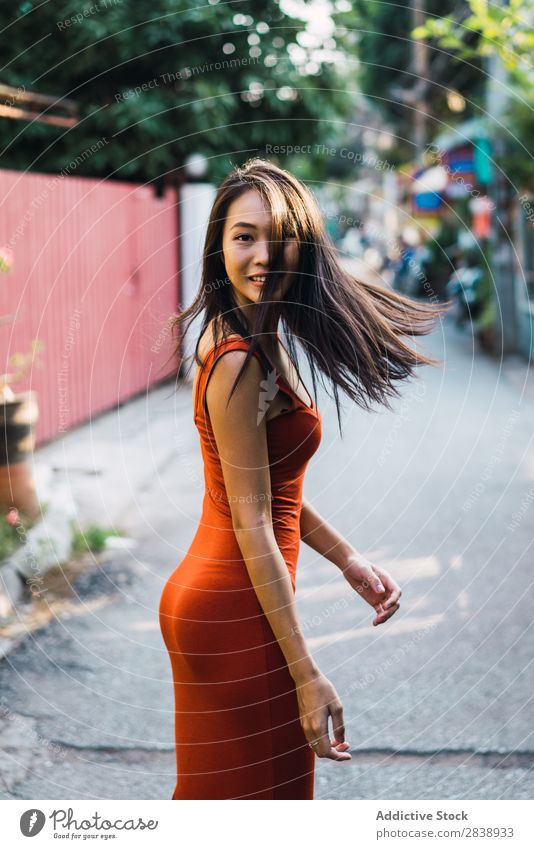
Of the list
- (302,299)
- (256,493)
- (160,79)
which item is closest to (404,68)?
(160,79)

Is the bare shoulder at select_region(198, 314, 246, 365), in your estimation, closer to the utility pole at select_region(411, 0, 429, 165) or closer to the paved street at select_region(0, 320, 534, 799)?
the paved street at select_region(0, 320, 534, 799)

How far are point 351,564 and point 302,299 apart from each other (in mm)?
622

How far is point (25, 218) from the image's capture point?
829 cm

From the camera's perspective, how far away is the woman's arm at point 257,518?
1.76 metres

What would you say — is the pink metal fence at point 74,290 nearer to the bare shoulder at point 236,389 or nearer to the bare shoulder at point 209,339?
the bare shoulder at point 209,339

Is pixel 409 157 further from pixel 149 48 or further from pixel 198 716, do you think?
pixel 198 716

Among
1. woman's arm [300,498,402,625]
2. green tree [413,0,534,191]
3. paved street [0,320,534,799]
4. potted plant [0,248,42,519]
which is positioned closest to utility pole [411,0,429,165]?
green tree [413,0,534,191]

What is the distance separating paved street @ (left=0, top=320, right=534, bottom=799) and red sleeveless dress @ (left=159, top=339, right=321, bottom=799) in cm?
72

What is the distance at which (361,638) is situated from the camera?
14.5 feet

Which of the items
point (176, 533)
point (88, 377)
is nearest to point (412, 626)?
point (176, 533)

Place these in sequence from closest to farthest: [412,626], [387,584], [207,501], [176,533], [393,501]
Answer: [207,501]
[387,584]
[412,626]
[176,533]
[393,501]

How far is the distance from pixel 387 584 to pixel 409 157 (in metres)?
38.2

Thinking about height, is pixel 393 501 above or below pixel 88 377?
below

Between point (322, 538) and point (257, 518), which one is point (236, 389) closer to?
point (257, 518)
